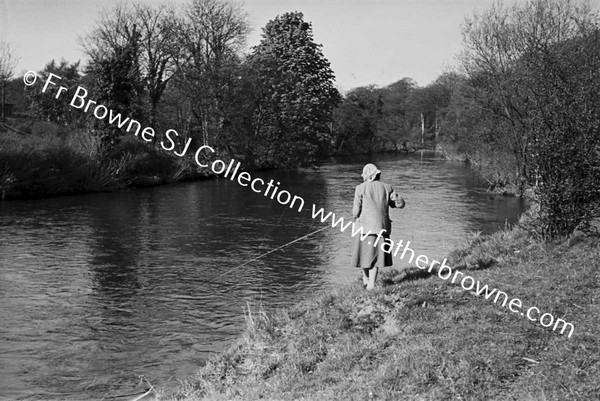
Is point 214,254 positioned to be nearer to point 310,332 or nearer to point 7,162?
point 310,332

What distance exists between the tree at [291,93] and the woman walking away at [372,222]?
4058 cm

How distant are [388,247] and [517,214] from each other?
1792 centimetres

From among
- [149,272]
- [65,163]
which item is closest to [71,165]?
[65,163]

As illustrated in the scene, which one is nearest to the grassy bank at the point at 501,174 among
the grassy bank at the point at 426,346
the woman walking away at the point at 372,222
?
the woman walking away at the point at 372,222

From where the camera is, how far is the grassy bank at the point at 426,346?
573 centimetres

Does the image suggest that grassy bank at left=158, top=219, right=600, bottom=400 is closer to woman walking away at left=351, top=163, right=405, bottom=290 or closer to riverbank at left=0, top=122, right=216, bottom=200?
woman walking away at left=351, top=163, right=405, bottom=290

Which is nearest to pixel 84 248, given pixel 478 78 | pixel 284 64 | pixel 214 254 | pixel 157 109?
pixel 214 254

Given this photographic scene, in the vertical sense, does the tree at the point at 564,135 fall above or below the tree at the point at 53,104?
below

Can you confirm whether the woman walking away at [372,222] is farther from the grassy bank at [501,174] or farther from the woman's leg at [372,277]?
the grassy bank at [501,174]

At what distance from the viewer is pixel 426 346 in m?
6.45

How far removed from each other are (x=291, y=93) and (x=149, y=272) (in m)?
39.0

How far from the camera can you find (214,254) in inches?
675

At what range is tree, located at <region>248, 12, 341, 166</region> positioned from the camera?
50.2 metres

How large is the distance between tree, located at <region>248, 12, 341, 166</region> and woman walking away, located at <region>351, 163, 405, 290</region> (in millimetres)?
40582
